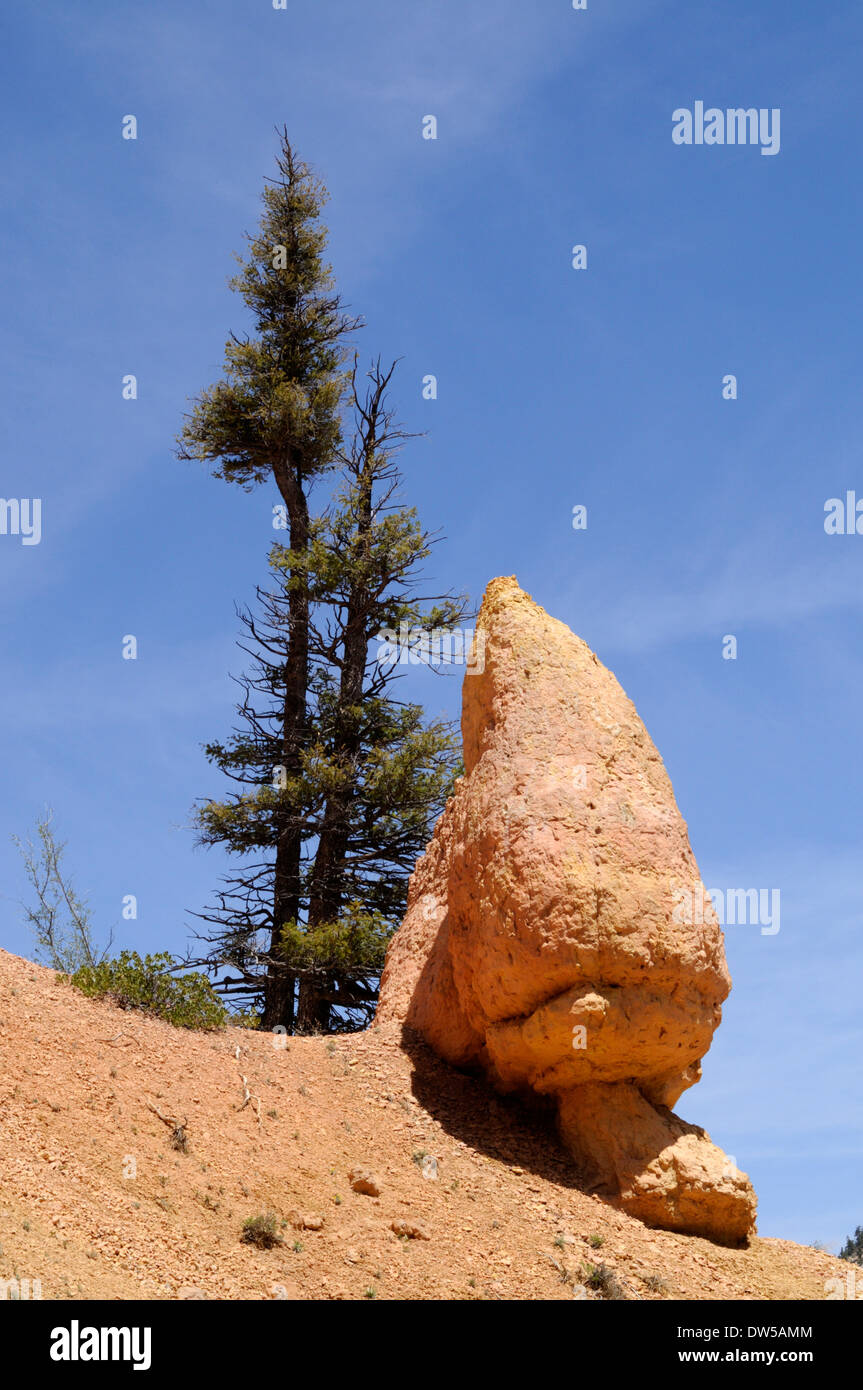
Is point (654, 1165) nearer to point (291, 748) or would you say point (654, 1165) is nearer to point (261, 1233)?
point (261, 1233)

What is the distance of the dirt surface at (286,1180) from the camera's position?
9266 millimetres

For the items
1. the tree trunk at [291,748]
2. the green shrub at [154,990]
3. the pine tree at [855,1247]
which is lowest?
the pine tree at [855,1247]

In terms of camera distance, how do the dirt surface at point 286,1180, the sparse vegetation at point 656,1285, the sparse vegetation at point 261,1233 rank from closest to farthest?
the dirt surface at point 286,1180
the sparse vegetation at point 261,1233
the sparse vegetation at point 656,1285

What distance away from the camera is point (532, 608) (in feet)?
46.2

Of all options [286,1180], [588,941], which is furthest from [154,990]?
[588,941]

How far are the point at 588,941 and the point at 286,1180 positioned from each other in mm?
3277

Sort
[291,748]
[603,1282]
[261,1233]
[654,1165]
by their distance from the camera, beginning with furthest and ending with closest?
[291,748] → [654,1165] → [603,1282] → [261,1233]

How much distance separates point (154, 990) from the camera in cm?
1318

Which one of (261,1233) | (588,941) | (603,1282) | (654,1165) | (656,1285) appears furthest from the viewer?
(654,1165)

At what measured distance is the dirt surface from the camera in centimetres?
927

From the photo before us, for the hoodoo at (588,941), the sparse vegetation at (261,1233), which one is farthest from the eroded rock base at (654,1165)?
the sparse vegetation at (261,1233)

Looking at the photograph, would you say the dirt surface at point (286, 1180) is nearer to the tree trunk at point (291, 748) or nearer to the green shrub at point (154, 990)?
the green shrub at point (154, 990)

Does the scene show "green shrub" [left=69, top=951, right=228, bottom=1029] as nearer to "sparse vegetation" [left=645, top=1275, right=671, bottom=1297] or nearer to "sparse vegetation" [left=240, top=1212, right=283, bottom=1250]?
"sparse vegetation" [left=240, top=1212, right=283, bottom=1250]

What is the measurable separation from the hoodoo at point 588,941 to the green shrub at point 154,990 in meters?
2.53
